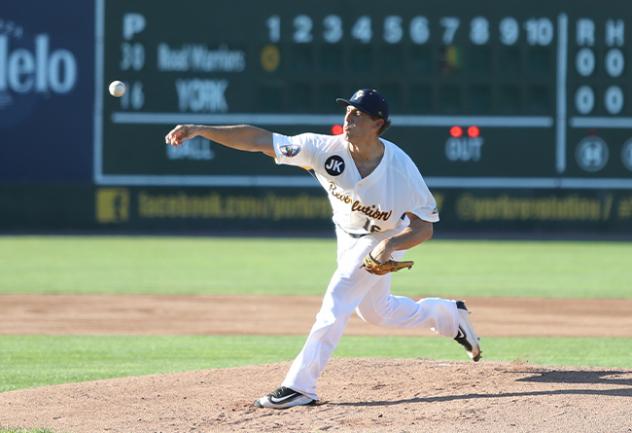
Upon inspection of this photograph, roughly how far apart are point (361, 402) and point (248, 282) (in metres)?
8.16

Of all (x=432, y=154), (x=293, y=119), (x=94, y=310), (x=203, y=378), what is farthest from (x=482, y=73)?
(x=203, y=378)

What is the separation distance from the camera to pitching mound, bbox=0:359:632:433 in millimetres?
5320

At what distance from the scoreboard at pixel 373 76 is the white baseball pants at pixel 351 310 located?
1212cm

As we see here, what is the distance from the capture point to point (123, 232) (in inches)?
792

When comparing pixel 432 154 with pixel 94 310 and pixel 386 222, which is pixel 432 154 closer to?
pixel 94 310

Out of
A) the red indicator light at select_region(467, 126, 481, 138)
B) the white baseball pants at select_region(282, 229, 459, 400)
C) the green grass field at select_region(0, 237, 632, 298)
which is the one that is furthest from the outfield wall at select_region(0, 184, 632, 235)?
the white baseball pants at select_region(282, 229, 459, 400)

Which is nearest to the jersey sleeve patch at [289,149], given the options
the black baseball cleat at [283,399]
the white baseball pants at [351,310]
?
the white baseball pants at [351,310]

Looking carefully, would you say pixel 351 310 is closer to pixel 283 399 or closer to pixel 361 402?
pixel 361 402

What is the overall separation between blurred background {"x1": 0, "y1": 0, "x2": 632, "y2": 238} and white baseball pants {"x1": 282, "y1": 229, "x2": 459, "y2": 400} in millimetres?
12289

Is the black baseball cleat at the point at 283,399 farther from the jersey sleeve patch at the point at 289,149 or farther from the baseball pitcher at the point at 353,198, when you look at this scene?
the jersey sleeve patch at the point at 289,149

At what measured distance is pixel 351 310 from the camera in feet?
19.4

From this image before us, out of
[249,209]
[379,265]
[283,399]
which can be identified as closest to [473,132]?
[249,209]

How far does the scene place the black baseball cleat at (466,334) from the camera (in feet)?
22.1

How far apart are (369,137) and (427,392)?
1321 millimetres
